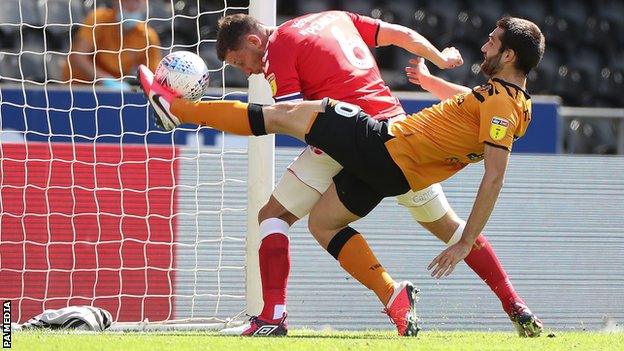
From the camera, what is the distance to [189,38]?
984 centimetres

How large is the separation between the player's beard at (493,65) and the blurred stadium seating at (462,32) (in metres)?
4.89

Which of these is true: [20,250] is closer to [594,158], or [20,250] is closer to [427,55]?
[427,55]

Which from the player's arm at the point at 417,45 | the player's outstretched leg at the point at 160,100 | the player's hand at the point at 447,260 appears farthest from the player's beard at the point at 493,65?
the player's outstretched leg at the point at 160,100

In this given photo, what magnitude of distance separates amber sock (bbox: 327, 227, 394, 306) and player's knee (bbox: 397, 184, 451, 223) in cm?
30

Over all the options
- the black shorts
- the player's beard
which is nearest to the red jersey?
the black shorts

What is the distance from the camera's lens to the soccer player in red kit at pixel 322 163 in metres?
4.87

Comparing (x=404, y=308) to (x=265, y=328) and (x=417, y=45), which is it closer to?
(x=265, y=328)

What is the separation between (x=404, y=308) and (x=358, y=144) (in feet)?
2.25

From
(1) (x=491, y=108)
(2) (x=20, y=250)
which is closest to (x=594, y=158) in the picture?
(1) (x=491, y=108)

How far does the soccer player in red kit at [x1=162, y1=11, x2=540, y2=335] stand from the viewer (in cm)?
487

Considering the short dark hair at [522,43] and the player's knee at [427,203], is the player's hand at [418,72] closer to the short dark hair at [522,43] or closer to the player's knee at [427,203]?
the player's knee at [427,203]

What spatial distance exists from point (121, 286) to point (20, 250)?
0.52m

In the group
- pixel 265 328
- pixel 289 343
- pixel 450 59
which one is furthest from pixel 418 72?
pixel 289 343

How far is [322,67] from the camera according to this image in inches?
196
